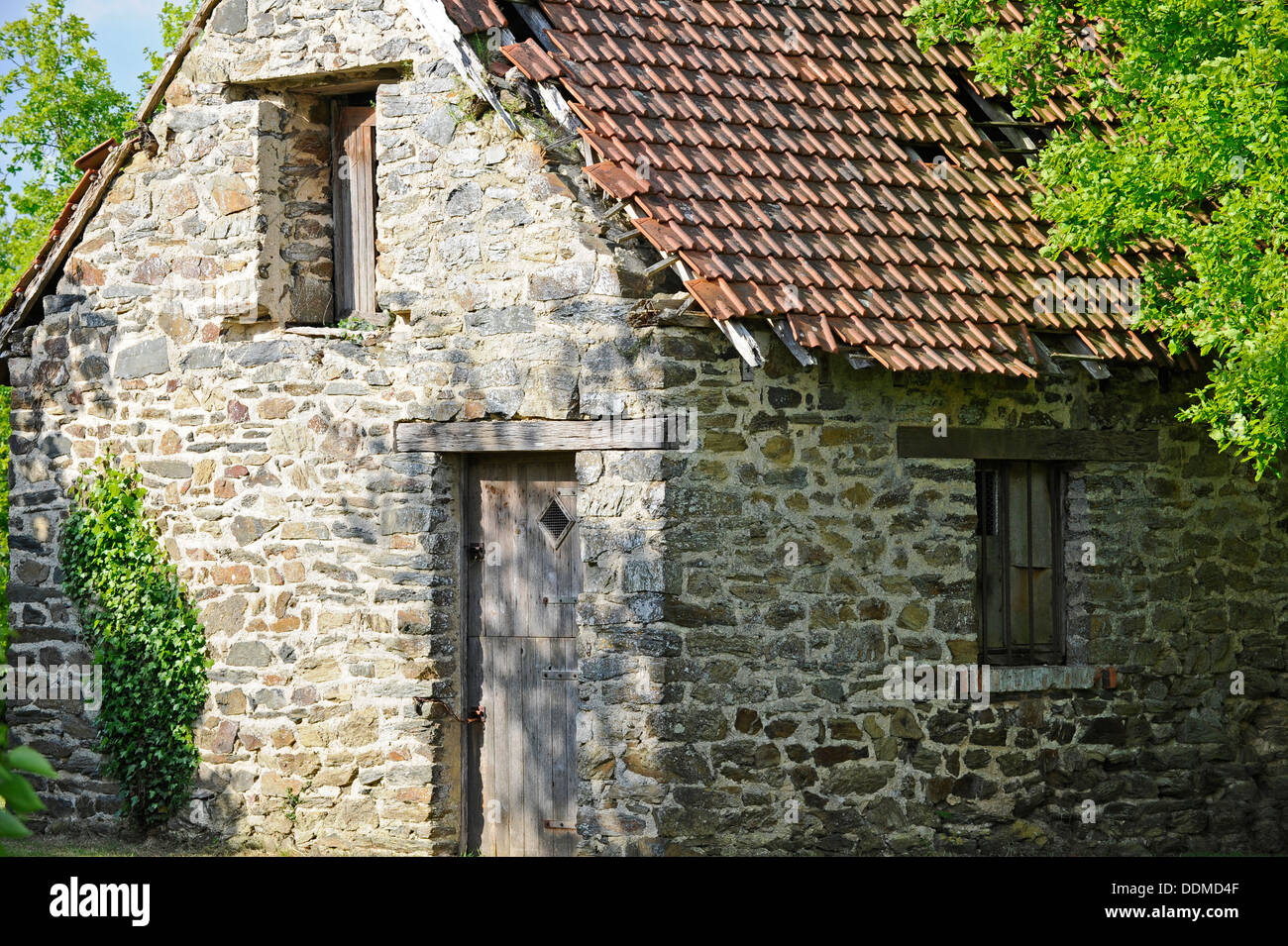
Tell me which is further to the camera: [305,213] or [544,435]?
[305,213]

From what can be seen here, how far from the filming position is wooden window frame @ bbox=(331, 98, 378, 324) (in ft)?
30.8

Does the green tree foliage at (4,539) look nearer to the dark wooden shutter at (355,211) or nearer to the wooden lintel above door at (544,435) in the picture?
the dark wooden shutter at (355,211)

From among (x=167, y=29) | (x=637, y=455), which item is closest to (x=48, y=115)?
(x=167, y=29)

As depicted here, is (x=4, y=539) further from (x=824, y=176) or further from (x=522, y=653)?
(x=824, y=176)

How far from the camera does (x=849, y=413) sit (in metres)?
8.50

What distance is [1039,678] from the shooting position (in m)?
9.12

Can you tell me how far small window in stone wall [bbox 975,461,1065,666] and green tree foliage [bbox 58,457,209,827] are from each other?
5002 millimetres

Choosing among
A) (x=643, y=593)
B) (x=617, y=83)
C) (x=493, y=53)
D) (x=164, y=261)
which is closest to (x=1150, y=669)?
(x=643, y=593)

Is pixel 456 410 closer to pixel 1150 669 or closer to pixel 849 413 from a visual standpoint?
pixel 849 413

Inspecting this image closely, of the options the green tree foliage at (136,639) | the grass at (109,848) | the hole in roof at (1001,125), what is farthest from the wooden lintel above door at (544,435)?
the hole in roof at (1001,125)

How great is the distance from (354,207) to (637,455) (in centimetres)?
280

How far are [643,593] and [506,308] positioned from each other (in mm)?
1841

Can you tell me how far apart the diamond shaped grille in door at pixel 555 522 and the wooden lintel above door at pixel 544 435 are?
451 mm

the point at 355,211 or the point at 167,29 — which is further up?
the point at 167,29
